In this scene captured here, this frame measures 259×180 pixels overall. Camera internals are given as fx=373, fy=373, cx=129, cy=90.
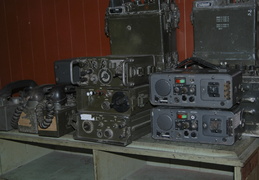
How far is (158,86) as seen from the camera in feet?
7.09

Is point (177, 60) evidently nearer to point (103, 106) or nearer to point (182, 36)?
point (182, 36)

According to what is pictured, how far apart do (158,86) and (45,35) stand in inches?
68.0

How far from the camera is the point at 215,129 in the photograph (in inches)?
79.5

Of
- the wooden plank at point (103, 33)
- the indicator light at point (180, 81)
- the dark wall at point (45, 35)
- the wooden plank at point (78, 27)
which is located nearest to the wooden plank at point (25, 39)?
the dark wall at point (45, 35)

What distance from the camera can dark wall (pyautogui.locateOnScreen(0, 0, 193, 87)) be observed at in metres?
3.22

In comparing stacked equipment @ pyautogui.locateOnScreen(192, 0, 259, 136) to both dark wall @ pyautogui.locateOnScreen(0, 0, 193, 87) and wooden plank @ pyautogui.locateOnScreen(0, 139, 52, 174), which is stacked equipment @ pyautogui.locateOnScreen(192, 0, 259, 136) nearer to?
dark wall @ pyautogui.locateOnScreen(0, 0, 193, 87)

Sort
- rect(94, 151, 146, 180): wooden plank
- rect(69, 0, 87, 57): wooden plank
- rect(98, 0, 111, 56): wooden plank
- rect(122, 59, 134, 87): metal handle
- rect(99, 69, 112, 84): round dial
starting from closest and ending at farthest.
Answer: rect(122, 59, 134, 87): metal handle → rect(99, 69, 112, 84): round dial → rect(94, 151, 146, 180): wooden plank → rect(98, 0, 111, 56): wooden plank → rect(69, 0, 87, 57): wooden plank

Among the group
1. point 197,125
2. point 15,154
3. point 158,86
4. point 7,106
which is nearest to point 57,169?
point 15,154

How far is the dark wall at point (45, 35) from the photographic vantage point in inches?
127

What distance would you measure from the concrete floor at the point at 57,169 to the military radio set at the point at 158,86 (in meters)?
0.42

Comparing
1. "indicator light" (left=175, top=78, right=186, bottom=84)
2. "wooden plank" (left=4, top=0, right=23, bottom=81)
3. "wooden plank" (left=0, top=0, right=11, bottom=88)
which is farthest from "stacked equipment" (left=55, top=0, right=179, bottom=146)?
"wooden plank" (left=0, top=0, right=11, bottom=88)

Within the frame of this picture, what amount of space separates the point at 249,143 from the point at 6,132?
1.78 meters

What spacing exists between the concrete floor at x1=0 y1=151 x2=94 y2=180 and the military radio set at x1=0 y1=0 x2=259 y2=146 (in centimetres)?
42

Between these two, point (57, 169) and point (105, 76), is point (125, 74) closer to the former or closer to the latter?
point (105, 76)
